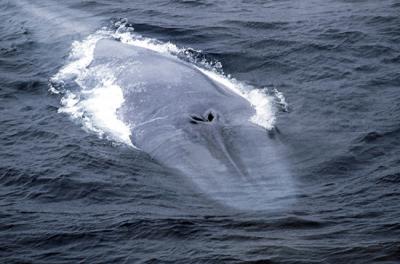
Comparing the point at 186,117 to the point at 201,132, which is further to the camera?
the point at 186,117

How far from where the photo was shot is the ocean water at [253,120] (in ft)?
40.3

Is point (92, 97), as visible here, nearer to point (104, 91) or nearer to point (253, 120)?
point (104, 91)

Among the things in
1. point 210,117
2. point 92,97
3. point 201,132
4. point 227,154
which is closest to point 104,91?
point 92,97

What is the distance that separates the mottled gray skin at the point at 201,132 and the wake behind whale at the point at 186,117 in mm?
20

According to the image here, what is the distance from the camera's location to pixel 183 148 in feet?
53.1

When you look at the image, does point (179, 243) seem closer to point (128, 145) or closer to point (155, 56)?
point (128, 145)

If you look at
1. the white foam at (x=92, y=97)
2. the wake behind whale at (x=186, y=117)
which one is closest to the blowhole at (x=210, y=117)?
the wake behind whale at (x=186, y=117)

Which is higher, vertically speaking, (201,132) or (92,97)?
(92,97)

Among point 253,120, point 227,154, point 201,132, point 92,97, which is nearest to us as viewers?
point 227,154

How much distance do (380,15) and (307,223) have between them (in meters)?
14.6

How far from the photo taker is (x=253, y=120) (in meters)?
18.2

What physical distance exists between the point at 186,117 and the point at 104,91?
4533mm

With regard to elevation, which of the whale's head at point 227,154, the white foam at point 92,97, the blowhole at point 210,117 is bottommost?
the whale's head at point 227,154

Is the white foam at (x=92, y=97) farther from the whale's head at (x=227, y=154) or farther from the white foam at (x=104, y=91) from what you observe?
the whale's head at (x=227, y=154)
